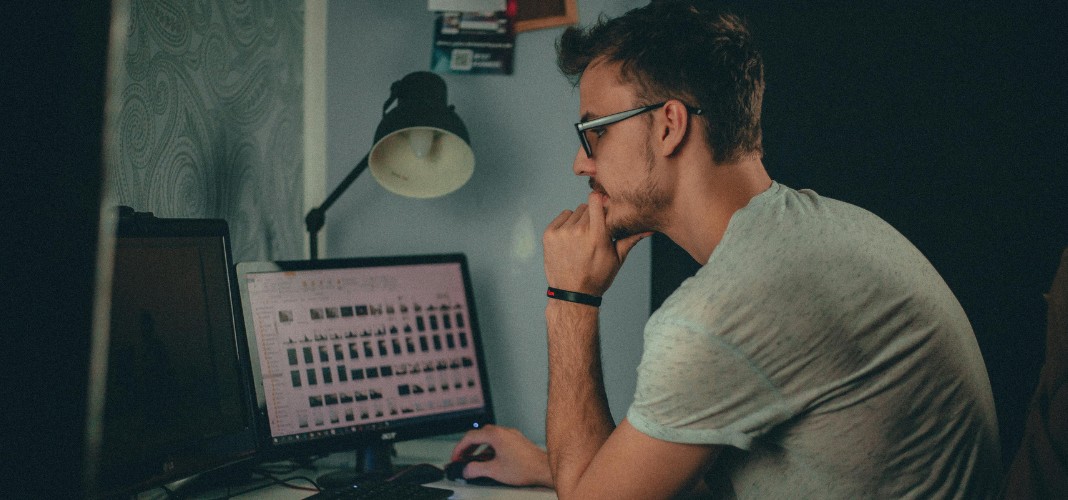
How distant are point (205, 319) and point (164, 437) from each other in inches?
7.4

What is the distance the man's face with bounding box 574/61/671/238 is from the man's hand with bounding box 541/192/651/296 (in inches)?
0.9

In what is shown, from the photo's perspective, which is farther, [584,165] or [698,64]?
[584,165]

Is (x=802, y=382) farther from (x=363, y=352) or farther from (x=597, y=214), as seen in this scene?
(x=363, y=352)

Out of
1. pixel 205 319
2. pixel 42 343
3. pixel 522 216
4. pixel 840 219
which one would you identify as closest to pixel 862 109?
pixel 840 219

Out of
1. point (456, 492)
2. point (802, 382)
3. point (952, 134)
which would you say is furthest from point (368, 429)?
point (952, 134)

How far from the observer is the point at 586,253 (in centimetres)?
126

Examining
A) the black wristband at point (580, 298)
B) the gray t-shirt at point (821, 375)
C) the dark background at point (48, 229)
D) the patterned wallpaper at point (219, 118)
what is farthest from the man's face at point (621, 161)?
the dark background at point (48, 229)

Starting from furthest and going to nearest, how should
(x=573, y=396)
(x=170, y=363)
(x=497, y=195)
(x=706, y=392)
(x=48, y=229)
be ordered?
(x=497, y=195)
(x=573, y=396)
(x=170, y=363)
(x=706, y=392)
(x=48, y=229)

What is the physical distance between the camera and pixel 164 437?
967mm

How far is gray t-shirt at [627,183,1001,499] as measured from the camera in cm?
89

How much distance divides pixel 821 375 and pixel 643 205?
42 cm

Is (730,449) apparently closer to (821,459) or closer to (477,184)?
(821,459)

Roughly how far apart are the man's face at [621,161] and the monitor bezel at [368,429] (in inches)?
17.6

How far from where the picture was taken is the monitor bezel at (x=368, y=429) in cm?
128
